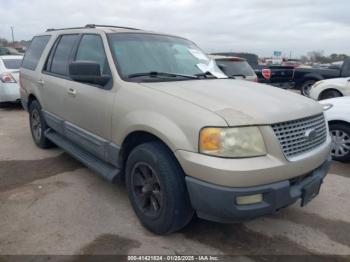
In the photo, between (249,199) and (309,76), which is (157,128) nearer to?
(249,199)

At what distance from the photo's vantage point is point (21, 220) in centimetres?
345

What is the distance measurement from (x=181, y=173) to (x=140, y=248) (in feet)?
2.52

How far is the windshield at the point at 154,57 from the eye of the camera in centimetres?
361

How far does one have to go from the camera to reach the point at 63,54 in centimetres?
471

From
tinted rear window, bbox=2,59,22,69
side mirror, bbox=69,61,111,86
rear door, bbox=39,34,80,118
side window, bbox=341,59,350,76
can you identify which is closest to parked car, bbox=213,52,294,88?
side window, bbox=341,59,350,76

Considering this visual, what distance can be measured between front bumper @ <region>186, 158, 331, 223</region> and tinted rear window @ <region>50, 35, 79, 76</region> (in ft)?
8.79

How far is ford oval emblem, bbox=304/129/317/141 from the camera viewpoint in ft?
9.76

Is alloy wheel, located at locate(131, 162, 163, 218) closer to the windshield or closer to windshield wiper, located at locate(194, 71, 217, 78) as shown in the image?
the windshield

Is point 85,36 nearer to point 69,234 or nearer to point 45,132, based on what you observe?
point 45,132

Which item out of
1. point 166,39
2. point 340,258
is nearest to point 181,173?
point 340,258

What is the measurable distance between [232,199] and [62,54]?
3.30 meters

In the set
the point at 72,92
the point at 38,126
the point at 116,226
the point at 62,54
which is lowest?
the point at 116,226

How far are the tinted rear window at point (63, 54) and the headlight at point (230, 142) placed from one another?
8.57 ft

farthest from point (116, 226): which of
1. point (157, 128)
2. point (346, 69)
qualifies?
point (346, 69)
